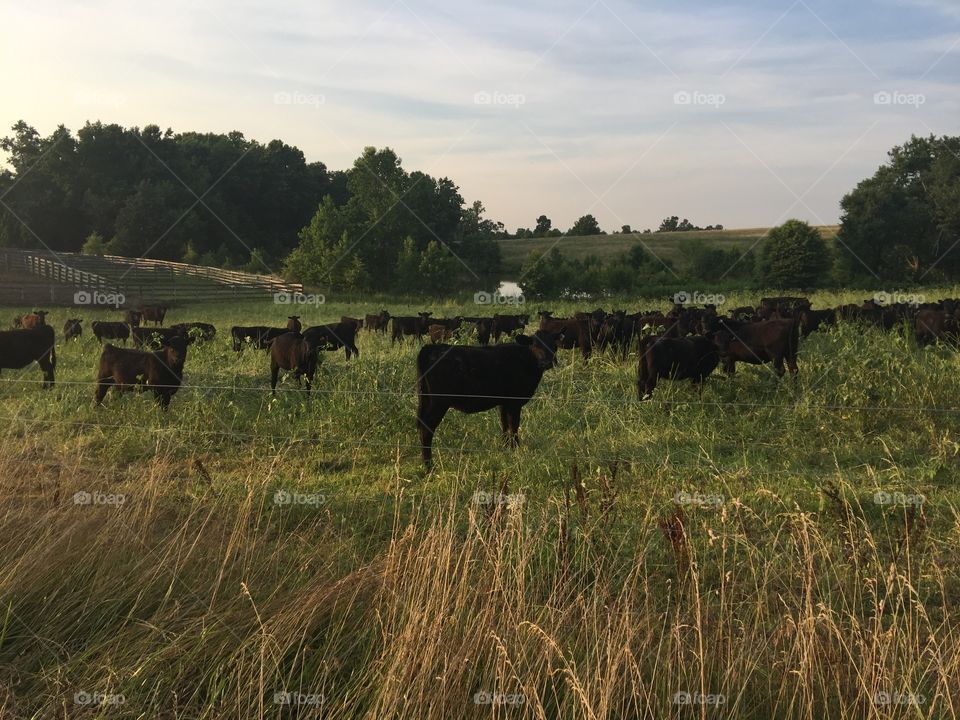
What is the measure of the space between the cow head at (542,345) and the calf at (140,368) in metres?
5.02

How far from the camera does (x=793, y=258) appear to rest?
42.6 m

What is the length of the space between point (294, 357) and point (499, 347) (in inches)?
165

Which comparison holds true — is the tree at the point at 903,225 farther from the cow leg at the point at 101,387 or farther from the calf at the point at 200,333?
the cow leg at the point at 101,387

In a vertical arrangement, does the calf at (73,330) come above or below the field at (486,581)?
above

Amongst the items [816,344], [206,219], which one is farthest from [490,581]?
[206,219]

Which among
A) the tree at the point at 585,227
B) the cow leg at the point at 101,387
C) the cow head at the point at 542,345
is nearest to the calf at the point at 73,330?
the cow leg at the point at 101,387

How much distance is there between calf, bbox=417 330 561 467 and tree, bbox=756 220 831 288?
38.0 metres

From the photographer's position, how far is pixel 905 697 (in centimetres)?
280

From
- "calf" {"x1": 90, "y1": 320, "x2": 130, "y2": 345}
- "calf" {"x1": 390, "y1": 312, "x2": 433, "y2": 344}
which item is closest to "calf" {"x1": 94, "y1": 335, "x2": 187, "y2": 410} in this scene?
"calf" {"x1": 90, "y1": 320, "x2": 130, "y2": 345}

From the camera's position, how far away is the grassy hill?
2393 inches

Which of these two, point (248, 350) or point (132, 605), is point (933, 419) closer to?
point (132, 605)

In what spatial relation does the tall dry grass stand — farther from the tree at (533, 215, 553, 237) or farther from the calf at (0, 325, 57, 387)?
the tree at (533, 215, 553, 237)

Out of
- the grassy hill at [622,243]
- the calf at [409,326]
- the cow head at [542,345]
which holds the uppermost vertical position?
the grassy hill at [622,243]

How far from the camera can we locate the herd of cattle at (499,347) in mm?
8078
